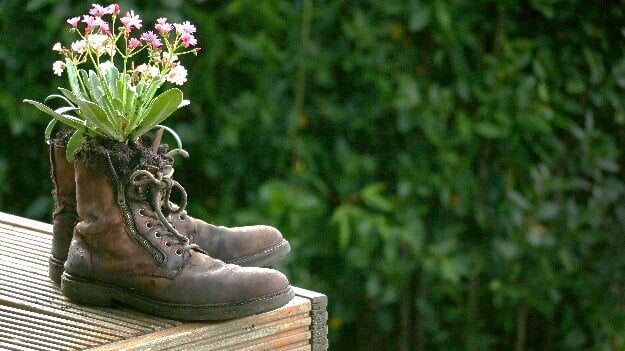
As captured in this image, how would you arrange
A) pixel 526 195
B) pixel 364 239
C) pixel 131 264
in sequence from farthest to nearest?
pixel 526 195
pixel 364 239
pixel 131 264

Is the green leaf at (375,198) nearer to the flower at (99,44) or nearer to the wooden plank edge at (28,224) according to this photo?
the wooden plank edge at (28,224)

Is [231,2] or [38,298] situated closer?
[38,298]

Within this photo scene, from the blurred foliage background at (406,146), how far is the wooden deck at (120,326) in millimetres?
983

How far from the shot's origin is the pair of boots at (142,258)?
169 cm

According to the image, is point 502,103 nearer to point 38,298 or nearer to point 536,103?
point 536,103

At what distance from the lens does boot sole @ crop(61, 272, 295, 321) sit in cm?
169

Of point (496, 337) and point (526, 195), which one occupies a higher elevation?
point (526, 195)

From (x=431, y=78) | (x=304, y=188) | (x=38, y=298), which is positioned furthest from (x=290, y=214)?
(x=38, y=298)

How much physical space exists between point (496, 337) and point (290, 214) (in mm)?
675

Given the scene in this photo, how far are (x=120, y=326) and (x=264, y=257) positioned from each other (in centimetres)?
29

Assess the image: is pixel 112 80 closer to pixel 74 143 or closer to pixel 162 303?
pixel 74 143

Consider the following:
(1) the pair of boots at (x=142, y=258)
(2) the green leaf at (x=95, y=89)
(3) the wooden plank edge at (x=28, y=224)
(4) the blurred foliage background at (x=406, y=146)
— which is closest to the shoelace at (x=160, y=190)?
(1) the pair of boots at (x=142, y=258)

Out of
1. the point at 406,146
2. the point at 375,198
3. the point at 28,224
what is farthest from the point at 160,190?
the point at 406,146

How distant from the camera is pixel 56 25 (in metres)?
2.85
